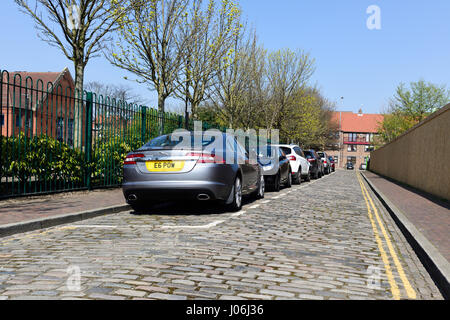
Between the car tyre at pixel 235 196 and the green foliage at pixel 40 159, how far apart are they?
4.14 metres

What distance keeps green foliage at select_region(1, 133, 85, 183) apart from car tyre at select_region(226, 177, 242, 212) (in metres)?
4.14

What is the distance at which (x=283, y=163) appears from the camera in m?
16.4

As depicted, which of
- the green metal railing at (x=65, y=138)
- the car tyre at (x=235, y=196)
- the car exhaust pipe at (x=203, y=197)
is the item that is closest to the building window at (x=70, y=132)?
the green metal railing at (x=65, y=138)

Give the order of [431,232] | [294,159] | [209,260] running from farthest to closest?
[294,159], [431,232], [209,260]

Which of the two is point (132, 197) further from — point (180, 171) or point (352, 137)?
point (352, 137)

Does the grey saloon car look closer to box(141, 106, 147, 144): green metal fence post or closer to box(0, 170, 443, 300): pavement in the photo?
box(0, 170, 443, 300): pavement

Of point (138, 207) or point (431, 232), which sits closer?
point (431, 232)

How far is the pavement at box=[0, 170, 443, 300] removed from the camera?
4.08 metres

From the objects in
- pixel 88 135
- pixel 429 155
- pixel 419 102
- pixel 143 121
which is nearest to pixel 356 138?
pixel 419 102

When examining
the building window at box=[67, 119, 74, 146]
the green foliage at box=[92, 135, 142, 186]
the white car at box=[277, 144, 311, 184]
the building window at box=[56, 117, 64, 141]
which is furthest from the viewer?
the white car at box=[277, 144, 311, 184]

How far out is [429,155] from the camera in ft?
56.2

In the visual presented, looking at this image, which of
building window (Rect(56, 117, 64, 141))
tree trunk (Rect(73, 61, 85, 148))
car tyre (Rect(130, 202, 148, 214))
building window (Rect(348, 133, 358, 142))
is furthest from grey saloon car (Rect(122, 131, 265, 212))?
building window (Rect(348, 133, 358, 142))

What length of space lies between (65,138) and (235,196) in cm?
458
